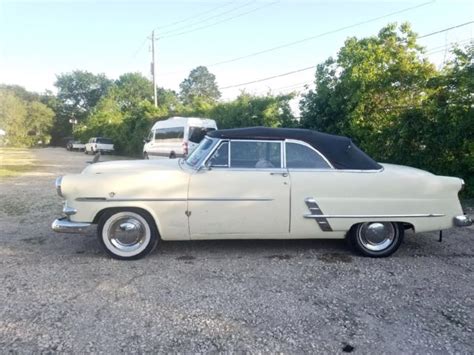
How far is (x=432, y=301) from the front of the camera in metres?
3.60

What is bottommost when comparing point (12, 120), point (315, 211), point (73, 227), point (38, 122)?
point (73, 227)

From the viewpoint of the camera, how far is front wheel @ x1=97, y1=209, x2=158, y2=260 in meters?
4.55

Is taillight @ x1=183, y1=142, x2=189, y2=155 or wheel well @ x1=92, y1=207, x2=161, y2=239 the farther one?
taillight @ x1=183, y1=142, x2=189, y2=155

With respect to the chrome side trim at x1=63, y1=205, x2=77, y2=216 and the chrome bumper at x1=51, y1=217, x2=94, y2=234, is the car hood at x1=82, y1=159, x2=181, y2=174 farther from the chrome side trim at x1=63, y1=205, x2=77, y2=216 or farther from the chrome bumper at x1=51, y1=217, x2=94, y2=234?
the chrome bumper at x1=51, y1=217, x2=94, y2=234

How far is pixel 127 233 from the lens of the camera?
4.59m

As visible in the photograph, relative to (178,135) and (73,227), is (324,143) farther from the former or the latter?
(178,135)

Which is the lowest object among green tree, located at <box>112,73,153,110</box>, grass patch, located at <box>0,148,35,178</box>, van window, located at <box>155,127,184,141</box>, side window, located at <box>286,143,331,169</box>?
grass patch, located at <box>0,148,35,178</box>

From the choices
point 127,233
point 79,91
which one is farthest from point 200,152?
point 79,91

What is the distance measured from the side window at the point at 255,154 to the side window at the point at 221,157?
62 millimetres

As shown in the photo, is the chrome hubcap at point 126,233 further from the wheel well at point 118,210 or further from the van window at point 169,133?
the van window at point 169,133

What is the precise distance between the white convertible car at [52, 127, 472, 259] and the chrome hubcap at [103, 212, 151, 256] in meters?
0.01

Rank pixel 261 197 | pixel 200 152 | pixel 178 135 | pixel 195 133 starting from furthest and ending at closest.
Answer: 1. pixel 178 135
2. pixel 195 133
3. pixel 200 152
4. pixel 261 197

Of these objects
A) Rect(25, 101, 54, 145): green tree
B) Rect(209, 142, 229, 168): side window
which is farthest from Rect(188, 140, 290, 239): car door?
Rect(25, 101, 54, 145): green tree

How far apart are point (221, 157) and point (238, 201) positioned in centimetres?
59
